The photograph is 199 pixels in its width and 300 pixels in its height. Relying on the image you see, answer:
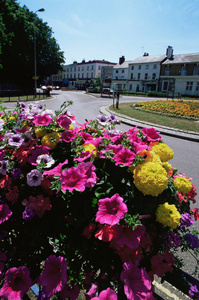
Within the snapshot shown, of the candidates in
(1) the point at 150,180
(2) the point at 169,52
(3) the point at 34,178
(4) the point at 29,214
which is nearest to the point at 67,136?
(3) the point at 34,178

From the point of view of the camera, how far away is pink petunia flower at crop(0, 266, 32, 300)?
1142 mm

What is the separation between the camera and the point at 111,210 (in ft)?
3.72

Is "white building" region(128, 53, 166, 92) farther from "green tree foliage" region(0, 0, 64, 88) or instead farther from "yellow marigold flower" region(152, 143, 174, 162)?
"yellow marigold flower" region(152, 143, 174, 162)

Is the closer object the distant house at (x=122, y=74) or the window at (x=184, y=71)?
the window at (x=184, y=71)

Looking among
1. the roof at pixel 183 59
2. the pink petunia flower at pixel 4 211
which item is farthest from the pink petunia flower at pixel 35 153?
the roof at pixel 183 59

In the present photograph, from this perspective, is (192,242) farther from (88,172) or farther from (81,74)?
(81,74)

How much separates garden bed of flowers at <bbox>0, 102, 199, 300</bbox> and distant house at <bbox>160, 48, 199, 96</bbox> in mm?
42320

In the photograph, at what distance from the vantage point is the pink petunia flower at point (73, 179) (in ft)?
3.79

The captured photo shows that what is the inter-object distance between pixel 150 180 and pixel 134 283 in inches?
21.7

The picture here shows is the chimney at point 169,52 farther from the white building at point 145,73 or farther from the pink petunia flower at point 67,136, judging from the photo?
the pink petunia flower at point 67,136

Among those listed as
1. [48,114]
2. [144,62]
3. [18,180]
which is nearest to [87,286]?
[18,180]

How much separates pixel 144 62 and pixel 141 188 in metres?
57.2

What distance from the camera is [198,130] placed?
960cm

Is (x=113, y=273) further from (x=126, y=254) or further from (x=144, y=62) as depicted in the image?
(x=144, y=62)
